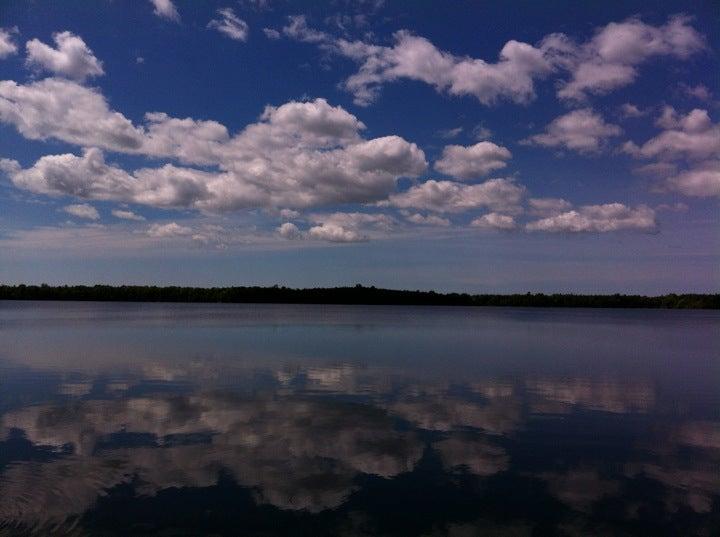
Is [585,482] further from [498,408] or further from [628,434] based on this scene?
[498,408]

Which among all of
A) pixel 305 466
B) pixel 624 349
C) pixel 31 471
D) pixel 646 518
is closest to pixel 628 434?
pixel 646 518

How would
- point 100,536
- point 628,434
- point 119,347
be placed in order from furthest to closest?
1. point 119,347
2. point 628,434
3. point 100,536

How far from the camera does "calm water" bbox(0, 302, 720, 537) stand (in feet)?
34.3

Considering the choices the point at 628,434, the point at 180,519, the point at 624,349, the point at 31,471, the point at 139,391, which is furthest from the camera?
the point at 624,349

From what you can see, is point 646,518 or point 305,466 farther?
point 305,466

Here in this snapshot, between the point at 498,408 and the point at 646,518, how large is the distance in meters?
9.84

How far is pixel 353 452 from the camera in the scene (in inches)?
576

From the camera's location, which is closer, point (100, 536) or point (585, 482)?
point (100, 536)

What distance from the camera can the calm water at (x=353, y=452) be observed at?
1046 centimetres

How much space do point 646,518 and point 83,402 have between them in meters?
18.9

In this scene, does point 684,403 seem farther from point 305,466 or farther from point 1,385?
point 1,385

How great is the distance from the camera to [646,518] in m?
10.8

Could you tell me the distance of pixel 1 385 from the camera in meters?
24.3

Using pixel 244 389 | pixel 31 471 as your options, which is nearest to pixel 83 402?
pixel 244 389
